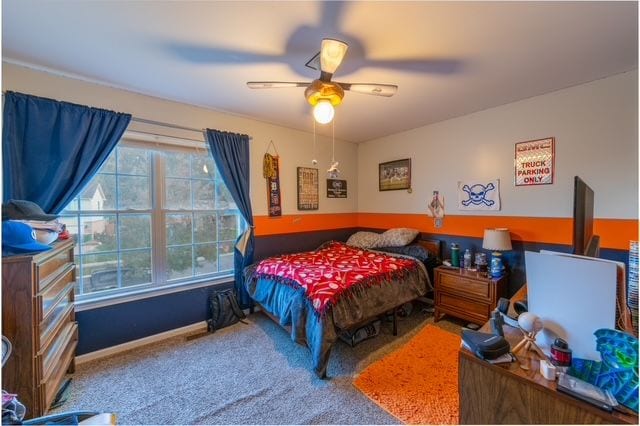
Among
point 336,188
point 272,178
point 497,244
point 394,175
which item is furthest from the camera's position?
point 336,188

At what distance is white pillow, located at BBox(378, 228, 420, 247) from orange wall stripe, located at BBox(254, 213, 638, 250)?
0.58ft

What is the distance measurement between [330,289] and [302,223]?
1661mm

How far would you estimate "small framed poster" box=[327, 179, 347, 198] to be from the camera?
3.95 meters

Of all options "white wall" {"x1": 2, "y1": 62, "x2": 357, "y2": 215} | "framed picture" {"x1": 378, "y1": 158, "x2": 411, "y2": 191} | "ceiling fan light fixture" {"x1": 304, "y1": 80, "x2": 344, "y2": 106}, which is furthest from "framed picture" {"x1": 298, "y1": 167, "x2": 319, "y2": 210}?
"ceiling fan light fixture" {"x1": 304, "y1": 80, "x2": 344, "y2": 106}

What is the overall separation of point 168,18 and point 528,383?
7.86 ft

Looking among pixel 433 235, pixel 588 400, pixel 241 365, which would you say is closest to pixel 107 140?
pixel 241 365

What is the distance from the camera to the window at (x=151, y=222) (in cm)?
230

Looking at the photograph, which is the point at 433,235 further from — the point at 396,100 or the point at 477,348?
the point at 477,348

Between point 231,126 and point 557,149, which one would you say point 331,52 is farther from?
point 557,149

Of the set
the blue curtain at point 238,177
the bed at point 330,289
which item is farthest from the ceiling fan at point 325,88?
the bed at point 330,289

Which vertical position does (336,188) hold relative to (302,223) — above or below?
above

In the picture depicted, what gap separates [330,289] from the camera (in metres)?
2.09

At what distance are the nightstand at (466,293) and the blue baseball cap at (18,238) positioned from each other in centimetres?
328

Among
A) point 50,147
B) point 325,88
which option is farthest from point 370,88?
point 50,147
